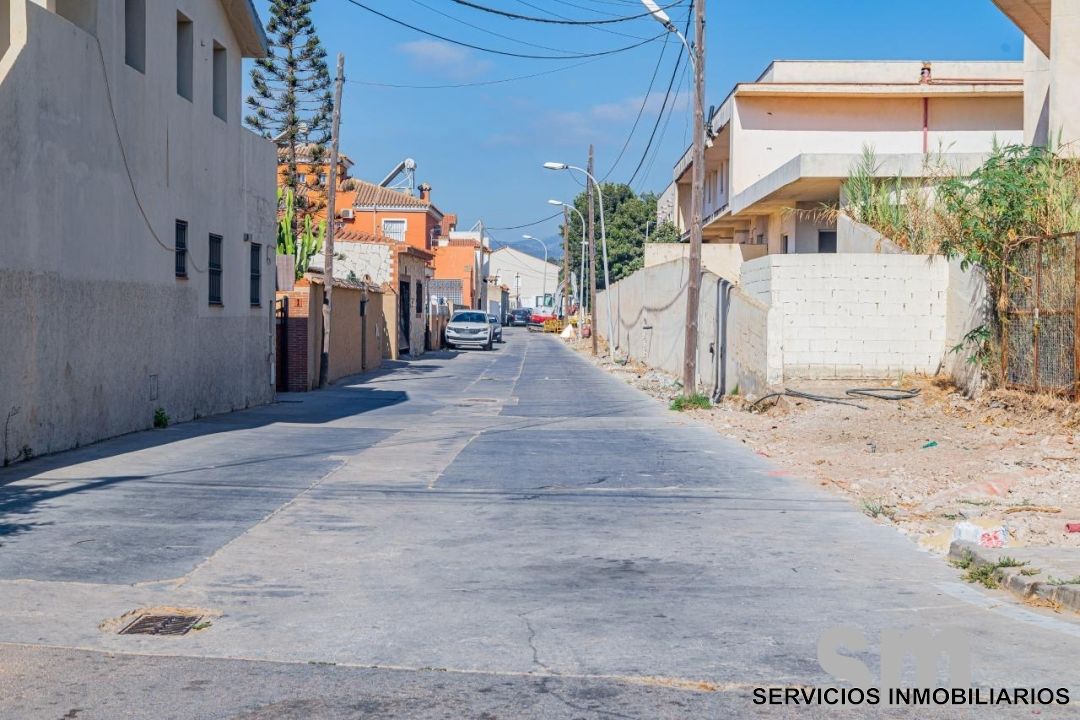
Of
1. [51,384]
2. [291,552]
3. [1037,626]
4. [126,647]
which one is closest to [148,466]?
[51,384]

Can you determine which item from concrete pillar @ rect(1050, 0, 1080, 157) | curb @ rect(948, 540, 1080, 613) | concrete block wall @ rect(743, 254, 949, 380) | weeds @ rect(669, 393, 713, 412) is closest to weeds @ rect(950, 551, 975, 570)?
curb @ rect(948, 540, 1080, 613)

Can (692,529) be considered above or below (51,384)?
below

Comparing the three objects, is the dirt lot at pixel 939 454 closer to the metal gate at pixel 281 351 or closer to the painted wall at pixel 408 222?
the metal gate at pixel 281 351

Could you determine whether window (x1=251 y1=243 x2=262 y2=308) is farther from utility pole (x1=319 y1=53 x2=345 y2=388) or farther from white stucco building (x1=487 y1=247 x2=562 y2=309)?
white stucco building (x1=487 y1=247 x2=562 y2=309)

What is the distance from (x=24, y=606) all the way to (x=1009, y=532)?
700 cm

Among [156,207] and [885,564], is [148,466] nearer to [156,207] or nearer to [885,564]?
[156,207]

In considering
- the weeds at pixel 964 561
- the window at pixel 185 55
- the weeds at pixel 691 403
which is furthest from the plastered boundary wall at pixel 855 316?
the weeds at pixel 964 561

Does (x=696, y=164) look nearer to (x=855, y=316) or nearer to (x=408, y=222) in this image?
(x=855, y=316)

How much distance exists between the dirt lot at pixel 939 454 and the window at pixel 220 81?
10183 mm

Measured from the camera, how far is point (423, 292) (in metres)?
55.2

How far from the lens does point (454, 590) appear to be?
23.8ft

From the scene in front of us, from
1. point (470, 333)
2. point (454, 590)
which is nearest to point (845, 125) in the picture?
point (470, 333)

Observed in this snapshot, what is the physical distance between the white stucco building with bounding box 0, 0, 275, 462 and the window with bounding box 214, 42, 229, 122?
0.08 feet

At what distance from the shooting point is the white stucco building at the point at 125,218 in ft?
40.7
